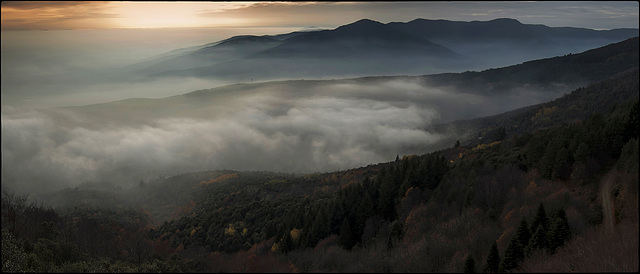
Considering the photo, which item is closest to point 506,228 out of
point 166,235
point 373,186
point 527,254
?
point 527,254

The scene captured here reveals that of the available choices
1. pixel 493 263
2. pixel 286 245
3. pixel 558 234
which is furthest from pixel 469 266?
pixel 286 245

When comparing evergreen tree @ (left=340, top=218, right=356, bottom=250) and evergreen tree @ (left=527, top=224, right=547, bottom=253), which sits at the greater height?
evergreen tree @ (left=527, top=224, right=547, bottom=253)

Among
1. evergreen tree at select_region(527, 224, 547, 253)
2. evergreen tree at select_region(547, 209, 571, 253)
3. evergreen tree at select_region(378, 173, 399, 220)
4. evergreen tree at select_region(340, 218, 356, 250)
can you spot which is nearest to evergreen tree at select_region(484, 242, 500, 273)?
evergreen tree at select_region(527, 224, 547, 253)

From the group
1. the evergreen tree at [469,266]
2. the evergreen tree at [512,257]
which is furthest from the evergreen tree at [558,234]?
the evergreen tree at [469,266]

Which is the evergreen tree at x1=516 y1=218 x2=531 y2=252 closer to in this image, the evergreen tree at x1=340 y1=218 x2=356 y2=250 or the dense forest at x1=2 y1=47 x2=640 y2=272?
the dense forest at x1=2 y1=47 x2=640 y2=272

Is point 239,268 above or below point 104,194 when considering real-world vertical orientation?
above

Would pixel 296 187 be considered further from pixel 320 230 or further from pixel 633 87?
pixel 633 87

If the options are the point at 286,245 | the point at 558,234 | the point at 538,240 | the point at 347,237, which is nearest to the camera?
the point at 558,234

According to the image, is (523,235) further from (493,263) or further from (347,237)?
(347,237)
